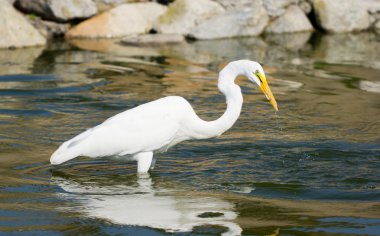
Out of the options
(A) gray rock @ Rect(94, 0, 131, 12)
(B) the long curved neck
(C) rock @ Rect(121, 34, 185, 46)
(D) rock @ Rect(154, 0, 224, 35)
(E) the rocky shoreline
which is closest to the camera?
(B) the long curved neck

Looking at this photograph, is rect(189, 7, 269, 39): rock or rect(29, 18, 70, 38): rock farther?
rect(189, 7, 269, 39): rock

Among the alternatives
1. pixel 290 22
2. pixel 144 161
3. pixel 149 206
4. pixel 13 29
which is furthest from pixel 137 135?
pixel 290 22

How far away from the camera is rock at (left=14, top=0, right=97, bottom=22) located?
763 inches

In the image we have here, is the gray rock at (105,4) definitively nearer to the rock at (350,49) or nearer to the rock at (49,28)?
the rock at (49,28)

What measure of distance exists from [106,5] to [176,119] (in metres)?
11.8

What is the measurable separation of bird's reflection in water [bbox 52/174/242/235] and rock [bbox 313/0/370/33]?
12.9 metres

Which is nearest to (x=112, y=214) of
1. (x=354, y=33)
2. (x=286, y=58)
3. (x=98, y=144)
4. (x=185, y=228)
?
(x=185, y=228)

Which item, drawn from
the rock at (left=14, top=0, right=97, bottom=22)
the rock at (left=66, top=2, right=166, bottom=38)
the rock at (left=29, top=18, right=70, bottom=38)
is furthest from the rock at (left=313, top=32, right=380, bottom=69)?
the rock at (left=29, top=18, right=70, bottom=38)

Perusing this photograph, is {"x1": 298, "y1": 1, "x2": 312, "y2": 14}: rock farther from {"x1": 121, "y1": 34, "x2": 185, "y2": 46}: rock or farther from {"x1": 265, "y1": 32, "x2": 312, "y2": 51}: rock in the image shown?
{"x1": 121, "y1": 34, "x2": 185, "y2": 46}: rock

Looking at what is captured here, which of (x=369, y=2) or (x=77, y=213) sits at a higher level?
(x=369, y=2)

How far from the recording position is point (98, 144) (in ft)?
29.4

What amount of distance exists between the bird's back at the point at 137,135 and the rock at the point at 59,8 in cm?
1080

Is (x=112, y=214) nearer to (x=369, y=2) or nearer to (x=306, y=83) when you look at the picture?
(x=306, y=83)

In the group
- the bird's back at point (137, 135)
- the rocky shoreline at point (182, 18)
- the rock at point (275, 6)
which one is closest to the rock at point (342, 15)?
the rocky shoreline at point (182, 18)
